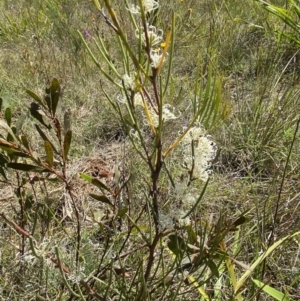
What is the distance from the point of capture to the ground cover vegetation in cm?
64

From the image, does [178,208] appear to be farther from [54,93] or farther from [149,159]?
[54,93]

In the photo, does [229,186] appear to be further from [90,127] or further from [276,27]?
[276,27]

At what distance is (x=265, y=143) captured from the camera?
154cm

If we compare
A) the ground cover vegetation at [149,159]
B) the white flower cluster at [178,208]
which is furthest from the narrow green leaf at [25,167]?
the white flower cluster at [178,208]

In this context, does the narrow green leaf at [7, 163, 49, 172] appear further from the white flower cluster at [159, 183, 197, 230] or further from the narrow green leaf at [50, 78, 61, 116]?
the white flower cluster at [159, 183, 197, 230]

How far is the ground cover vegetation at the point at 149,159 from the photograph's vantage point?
641mm

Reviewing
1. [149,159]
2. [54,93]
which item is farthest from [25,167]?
[149,159]

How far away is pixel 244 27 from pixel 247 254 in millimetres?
1718

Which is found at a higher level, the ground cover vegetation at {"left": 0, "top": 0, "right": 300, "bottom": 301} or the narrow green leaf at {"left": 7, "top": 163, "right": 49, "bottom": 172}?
the narrow green leaf at {"left": 7, "top": 163, "right": 49, "bottom": 172}

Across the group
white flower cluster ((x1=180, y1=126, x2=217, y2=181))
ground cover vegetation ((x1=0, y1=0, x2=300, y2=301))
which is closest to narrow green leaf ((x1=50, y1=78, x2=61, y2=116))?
ground cover vegetation ((x1=0, y1=0, x2=300, y2=301))

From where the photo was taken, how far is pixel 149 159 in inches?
23.7

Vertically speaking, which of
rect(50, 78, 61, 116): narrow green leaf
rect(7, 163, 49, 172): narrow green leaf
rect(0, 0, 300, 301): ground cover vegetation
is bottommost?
rect(0, 0, 300, 301): ground cover vegetation

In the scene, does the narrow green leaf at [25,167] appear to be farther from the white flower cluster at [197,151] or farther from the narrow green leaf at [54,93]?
the white flower cluster at [197,151]

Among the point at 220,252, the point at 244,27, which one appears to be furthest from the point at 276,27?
the point at 220,252
